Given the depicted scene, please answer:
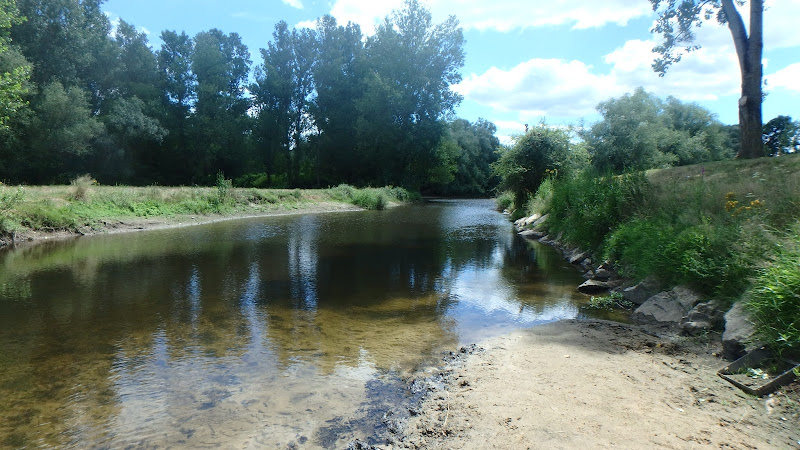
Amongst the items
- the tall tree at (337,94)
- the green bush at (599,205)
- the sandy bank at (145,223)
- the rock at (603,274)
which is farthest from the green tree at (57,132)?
the rock at (603,274)

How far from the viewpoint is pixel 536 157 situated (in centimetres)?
2673

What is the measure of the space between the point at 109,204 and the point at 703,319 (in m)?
23.4

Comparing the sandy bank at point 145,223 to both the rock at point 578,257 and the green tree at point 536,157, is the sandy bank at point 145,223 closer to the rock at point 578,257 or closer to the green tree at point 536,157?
the green tree at point 536,157

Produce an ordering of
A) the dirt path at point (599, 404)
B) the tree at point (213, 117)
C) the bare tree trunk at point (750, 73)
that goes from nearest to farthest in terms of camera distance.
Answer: the dirt path at point (599, 404) → the bare tree trunk at point (750, 73) → the tree at point (213, 117)

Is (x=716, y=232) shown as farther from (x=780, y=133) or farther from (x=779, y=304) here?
(x=780, y=133)

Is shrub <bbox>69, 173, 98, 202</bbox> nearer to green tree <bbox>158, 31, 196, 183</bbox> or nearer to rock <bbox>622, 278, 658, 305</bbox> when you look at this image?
rock <bbox>622, 278, 658, 305</bbox>

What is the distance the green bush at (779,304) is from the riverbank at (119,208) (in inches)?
793

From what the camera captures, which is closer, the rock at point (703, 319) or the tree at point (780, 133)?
the rock at point (703, 319)

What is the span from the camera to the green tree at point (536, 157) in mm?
26406

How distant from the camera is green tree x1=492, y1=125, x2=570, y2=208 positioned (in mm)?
26406

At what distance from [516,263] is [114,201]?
62.9 feet

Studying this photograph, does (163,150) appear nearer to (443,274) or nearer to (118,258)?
(118,258)

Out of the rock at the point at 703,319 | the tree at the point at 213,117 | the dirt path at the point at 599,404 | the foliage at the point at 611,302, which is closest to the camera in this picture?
the dirt path at the point at 599,404

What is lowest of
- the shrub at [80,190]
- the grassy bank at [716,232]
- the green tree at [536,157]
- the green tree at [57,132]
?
the grassy bank at [716,232]
